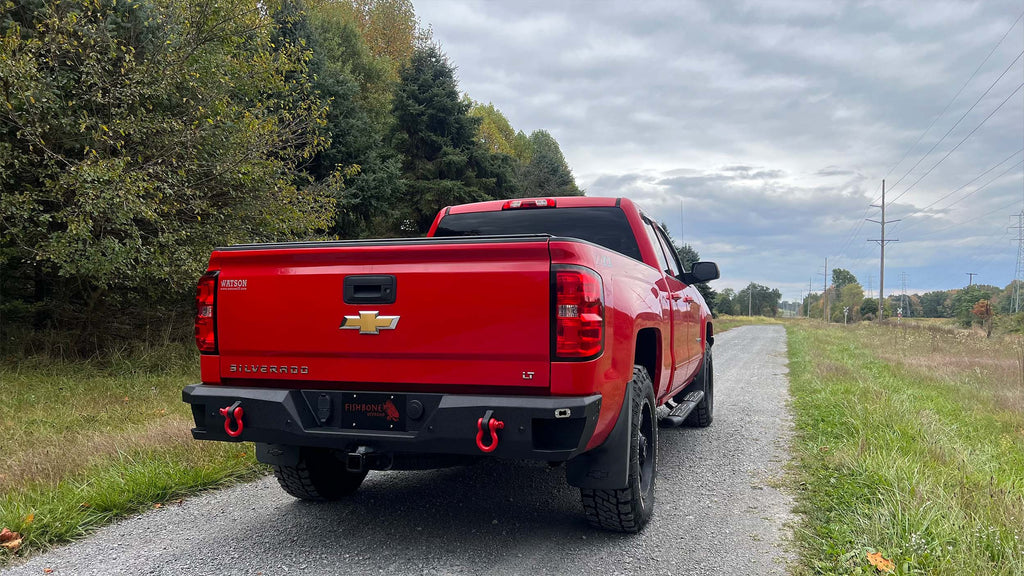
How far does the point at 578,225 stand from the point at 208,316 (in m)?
2.63

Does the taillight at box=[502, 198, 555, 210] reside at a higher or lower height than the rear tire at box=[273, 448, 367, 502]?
higher

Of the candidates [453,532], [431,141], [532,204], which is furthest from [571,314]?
[431,141]

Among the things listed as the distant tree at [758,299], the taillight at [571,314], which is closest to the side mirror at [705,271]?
the taillight at [571,314]

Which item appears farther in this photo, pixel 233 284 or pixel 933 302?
pixel 933 302

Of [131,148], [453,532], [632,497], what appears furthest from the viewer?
[131,148]

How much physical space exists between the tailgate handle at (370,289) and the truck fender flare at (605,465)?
1.23m

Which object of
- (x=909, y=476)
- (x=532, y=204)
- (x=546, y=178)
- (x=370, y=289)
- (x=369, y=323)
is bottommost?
(x=909, y=476)

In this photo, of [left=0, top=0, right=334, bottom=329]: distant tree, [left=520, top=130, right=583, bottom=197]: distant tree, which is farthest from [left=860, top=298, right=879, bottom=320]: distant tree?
[left=0, top=0, right=334, bottom=329]: distant tree

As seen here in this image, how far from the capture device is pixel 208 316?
3426 millimetres

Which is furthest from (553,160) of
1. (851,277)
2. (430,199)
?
(851,277)

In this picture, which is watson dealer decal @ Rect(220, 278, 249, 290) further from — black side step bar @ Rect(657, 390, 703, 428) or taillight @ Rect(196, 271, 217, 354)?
black side step bar @ Rect(657, 390, 703, 428)

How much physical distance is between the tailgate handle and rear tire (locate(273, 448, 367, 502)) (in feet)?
4.07

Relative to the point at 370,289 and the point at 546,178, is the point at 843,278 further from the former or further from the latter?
the point at 370,289

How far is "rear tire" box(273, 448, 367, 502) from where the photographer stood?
3.99 m
